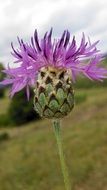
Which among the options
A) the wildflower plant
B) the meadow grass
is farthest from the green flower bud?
the meadow grass

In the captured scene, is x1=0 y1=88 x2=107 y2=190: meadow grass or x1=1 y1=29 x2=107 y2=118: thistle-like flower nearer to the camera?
x1=1 y1=29 x2=107 y2=118: thistle-like flower

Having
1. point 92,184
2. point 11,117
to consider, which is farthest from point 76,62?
point 11,117

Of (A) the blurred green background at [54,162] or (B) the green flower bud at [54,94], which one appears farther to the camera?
(A) the blurred green background at [54,162]

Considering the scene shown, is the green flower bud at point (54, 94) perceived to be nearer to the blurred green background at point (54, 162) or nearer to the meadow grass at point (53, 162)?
the blurred green background at point (54, 162)

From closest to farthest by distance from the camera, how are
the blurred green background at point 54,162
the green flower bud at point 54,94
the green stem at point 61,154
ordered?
the green stem at point 61,154
the green flower bud at point 54,94
the blurred green background at point 54,162

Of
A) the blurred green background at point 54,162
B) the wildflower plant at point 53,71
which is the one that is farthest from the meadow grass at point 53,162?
the wildflower plant at point 53,71

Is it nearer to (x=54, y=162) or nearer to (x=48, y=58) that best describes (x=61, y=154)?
(x=48, y=58)

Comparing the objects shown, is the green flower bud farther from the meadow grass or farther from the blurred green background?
the meadow grass

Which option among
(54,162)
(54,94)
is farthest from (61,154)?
(54,162)

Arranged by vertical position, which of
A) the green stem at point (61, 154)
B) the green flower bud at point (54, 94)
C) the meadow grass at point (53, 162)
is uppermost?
the green flower bud at point (54, 94)
